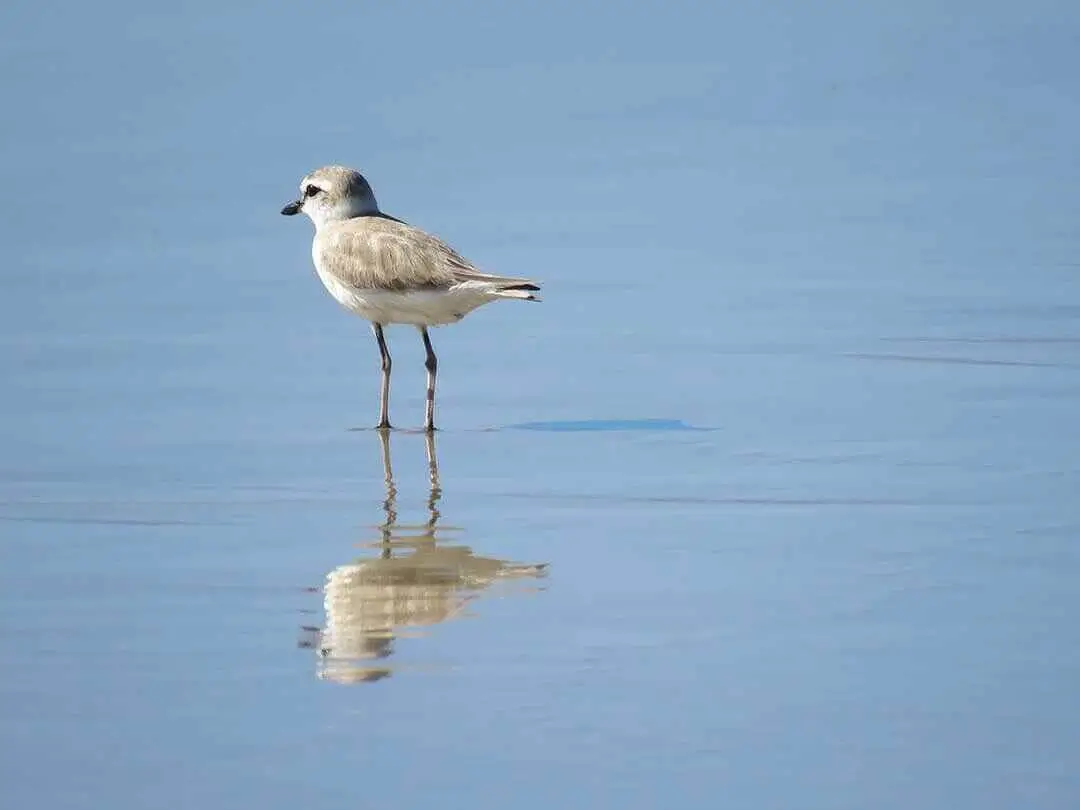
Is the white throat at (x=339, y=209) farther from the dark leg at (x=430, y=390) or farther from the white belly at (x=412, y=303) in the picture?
the dark leg at (x=430, y=390)

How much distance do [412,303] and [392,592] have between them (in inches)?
153

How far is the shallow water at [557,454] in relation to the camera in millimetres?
6152

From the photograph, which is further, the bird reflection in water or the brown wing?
the brown wing

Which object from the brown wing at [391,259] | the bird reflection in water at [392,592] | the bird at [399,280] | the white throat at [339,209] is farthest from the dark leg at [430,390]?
the bird reflection in water at [392,592]

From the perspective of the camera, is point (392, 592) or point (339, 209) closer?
point (392, 592)

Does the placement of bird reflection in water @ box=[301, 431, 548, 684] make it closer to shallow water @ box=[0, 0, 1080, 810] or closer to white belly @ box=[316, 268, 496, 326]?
shallow water @ box=[0, 0, 1080, 810]

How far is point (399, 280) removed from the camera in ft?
37.3

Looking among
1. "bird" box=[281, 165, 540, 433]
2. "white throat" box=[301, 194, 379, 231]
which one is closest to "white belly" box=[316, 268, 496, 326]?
"bird" box=[281, 165, 540, 433]

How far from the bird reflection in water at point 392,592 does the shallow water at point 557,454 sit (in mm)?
24

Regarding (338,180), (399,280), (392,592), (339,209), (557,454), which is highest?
(338,180)

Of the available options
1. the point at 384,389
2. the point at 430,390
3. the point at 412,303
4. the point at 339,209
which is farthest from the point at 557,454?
the point at 339,209

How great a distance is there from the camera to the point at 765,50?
24.0 metres

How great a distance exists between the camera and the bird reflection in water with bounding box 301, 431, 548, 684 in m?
6.94

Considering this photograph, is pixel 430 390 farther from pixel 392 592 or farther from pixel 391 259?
pixel 392 592
